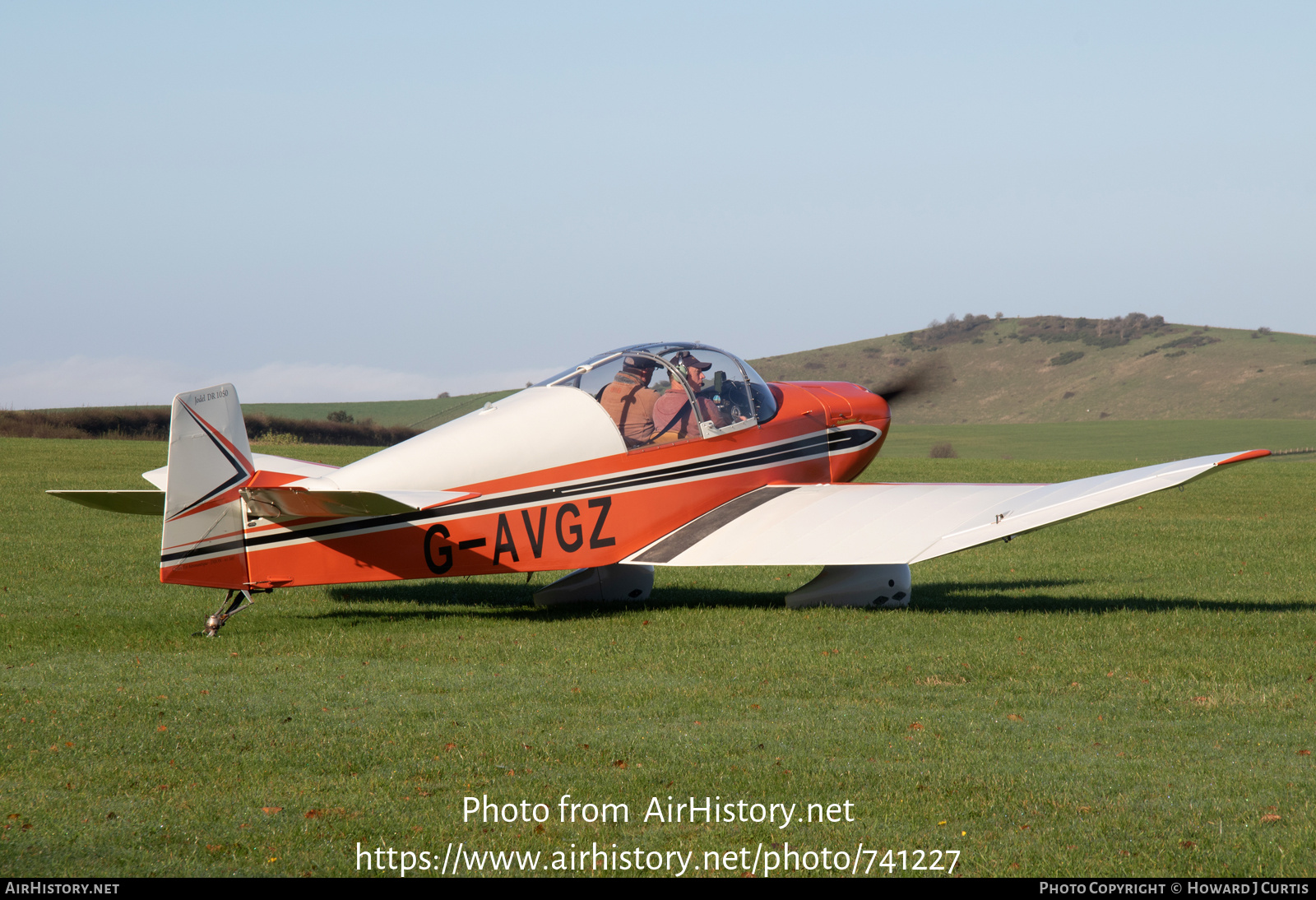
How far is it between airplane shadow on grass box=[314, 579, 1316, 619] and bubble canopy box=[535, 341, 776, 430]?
2009mm

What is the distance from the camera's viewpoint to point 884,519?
32.0 feet

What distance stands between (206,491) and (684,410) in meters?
4.31

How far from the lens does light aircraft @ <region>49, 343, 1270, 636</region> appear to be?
8.40 metres

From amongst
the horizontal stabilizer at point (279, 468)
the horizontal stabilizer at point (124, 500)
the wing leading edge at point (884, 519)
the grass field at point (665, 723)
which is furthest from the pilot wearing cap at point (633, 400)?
the horizontal stabilizer at point (124, 500)

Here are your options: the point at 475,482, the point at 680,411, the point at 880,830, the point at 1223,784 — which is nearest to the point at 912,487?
the point at 680,411

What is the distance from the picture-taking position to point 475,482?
→ 9.20 metres

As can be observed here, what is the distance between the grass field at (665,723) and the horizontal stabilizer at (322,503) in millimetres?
1033

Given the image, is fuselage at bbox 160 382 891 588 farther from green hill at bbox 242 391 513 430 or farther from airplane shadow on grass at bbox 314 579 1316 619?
green hill at bbox 242 391 513 430

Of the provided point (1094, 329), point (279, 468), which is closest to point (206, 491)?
point (279, 468)

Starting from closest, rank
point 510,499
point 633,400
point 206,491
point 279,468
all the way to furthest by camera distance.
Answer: point 206,491
point 510,499
point 633,400
point 279,468

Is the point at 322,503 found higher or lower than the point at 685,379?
lower

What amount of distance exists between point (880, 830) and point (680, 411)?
21.0 ft

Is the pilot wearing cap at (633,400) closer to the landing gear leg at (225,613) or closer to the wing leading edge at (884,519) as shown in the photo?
the wing leading edge at (884,519)

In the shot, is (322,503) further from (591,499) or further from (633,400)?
(633,400)
